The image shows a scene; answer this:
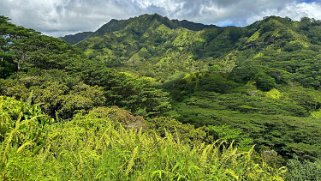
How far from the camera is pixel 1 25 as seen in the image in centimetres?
3272

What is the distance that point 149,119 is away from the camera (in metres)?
28.5

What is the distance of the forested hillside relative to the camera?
13.6 feet

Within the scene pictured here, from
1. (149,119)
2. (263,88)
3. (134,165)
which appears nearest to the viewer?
(134,165)

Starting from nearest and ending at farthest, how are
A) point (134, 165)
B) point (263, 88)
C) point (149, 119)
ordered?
point (134, 165) → point (149, 119) → point (263, 88)

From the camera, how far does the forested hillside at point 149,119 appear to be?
4.15 m

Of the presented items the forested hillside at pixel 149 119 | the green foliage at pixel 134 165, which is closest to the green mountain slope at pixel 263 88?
the forested hillside at pixel 149 119

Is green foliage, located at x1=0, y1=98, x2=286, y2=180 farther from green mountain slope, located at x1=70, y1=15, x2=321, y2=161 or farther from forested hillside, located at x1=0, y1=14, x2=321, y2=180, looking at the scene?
green mountain slope, located at x1=70, y1=15, x2=321, y2=161

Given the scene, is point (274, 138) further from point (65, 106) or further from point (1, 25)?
point (1, 25)

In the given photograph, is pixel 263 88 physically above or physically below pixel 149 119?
below

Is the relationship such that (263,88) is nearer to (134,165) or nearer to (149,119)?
(149,119)

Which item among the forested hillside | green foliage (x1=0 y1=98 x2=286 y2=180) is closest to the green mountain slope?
the forested hillside

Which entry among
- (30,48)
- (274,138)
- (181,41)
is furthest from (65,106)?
(181,41)

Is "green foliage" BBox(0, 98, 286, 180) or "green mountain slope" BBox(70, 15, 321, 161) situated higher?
"green foliage" BBox(0, 98, 286, 180)

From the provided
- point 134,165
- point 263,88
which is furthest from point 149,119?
point 263,88
